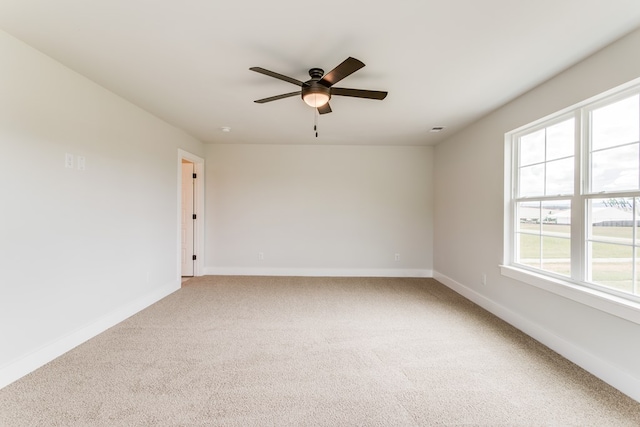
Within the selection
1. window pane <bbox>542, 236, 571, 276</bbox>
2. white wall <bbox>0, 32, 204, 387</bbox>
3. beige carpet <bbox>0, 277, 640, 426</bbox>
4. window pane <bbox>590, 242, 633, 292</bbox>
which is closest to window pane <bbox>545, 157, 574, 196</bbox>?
window pane <bbox>542, 236, 571, 276</bbox>

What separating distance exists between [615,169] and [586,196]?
10.9 inches

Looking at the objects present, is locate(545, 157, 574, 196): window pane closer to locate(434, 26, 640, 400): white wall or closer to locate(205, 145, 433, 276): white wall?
locate(434, 26, 640, 400): white wall

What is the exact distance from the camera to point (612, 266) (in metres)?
2.16

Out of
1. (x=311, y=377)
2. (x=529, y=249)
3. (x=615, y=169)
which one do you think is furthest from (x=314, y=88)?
(x=529, y=249)

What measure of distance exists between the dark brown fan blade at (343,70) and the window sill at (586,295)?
2441 millimetres

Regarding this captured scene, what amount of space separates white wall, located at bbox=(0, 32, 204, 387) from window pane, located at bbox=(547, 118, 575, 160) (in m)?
4.47

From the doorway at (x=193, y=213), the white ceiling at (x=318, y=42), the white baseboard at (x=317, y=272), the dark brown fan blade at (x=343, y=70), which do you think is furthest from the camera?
the white baseboard at (x=317, y=272)

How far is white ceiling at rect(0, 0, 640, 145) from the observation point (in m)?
1.70

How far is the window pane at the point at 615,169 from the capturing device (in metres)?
2.00

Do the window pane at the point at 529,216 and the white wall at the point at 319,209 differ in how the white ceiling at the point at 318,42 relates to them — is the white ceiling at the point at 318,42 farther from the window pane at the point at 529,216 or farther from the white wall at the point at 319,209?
the white wall at the point at 319,209

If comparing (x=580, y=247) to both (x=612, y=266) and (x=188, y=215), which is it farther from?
(x=188, y=215)

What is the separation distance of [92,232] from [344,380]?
271 cm

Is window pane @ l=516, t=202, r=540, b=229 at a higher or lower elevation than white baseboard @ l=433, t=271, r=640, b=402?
higher

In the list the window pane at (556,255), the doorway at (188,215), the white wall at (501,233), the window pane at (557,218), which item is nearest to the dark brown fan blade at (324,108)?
the white wall at (501,233)
